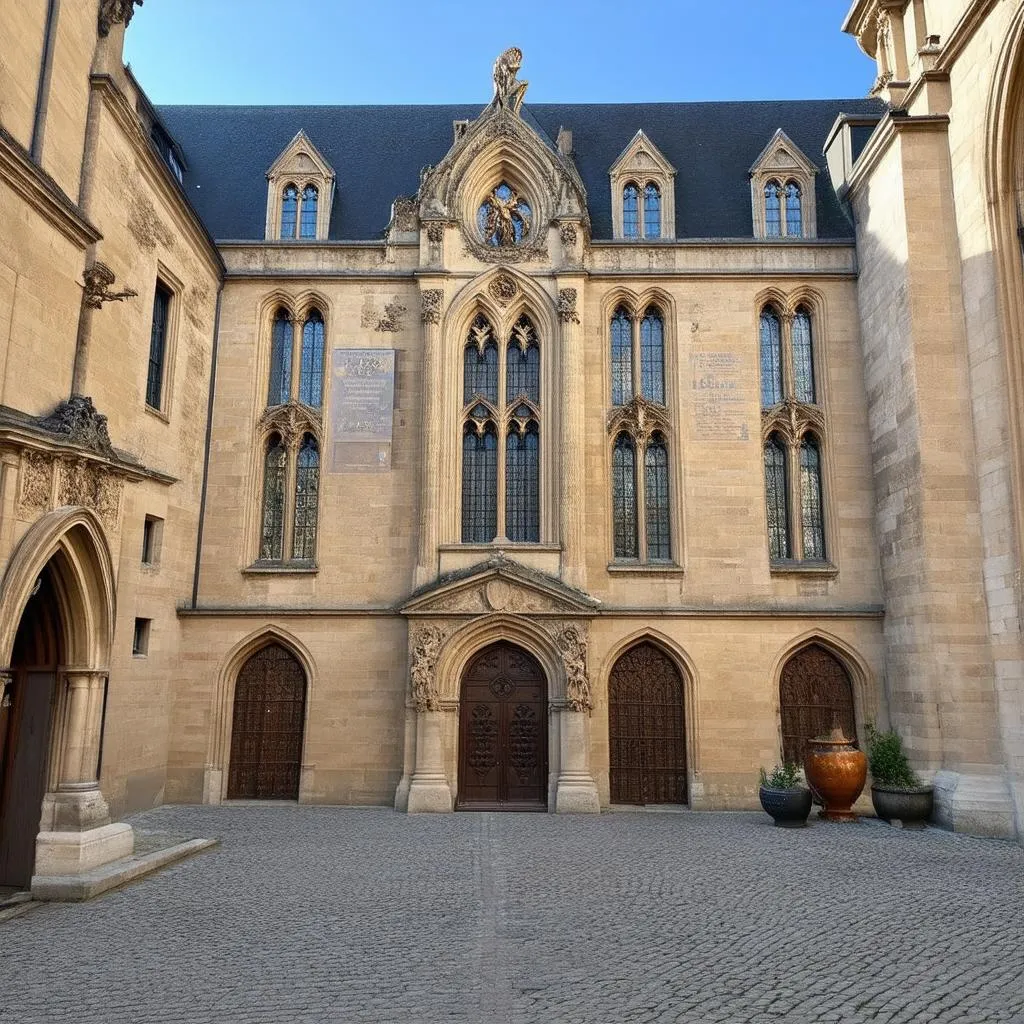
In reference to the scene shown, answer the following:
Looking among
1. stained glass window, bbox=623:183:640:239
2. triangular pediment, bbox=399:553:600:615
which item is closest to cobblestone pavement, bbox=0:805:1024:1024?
triangular pediment, bbox=399:553:600:615

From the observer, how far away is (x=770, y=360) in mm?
18516

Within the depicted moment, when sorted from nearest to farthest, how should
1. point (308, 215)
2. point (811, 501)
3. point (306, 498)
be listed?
point (811, 501) → point (306, 498) → point (308, 215)

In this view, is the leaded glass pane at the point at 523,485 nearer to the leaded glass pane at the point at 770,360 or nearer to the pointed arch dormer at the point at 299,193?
the leaded glass pane at the point at 770,360

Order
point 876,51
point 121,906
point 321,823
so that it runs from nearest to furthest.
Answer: point 121,906 < point 321,823 < point 876,51

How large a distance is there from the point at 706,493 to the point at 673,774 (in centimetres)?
571

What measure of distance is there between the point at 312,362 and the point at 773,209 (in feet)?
36.7

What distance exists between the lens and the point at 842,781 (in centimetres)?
1450

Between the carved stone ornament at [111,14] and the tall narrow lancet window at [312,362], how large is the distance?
22.2 ft

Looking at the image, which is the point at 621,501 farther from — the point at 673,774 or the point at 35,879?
the point at 35,879

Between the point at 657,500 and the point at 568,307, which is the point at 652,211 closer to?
the point at 568,307

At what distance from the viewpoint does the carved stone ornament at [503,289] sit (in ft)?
59.9

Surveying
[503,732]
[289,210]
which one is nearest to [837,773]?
[503,732]

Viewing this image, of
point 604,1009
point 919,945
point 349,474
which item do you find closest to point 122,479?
point 349,474

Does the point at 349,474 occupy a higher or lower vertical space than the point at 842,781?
higher
